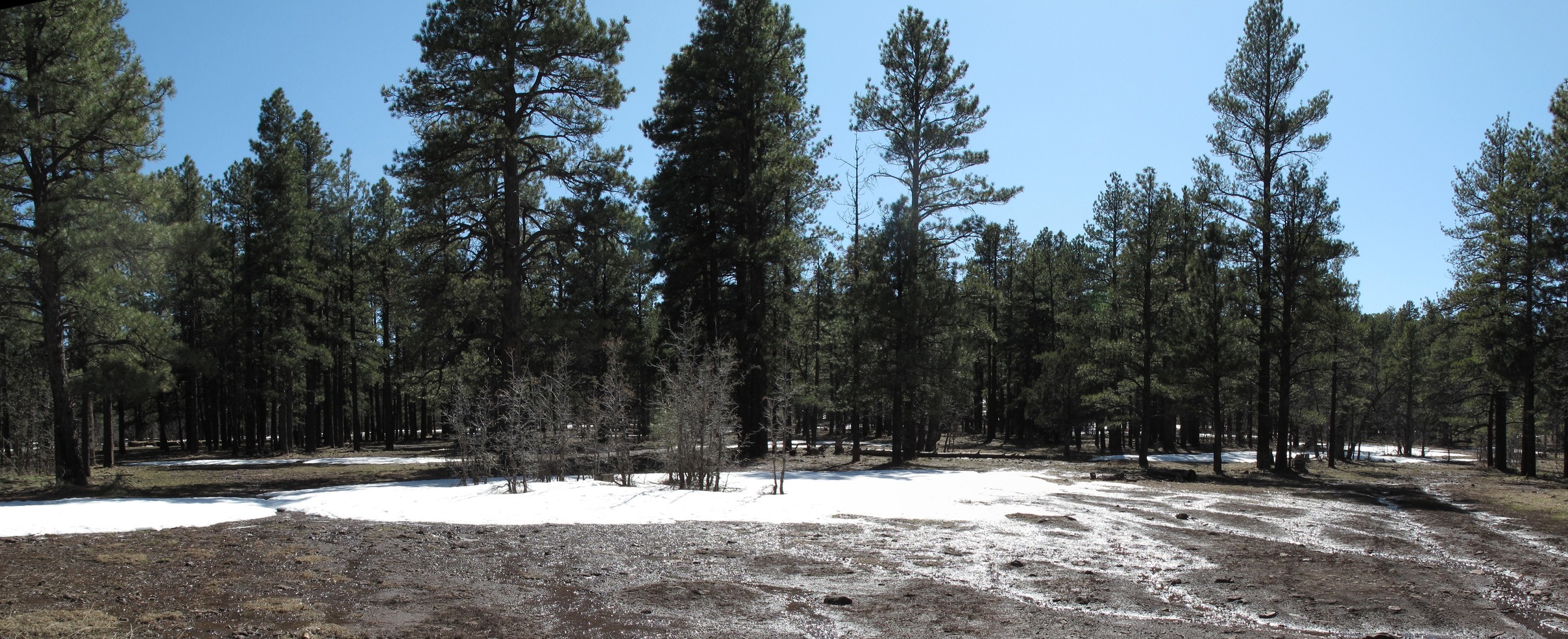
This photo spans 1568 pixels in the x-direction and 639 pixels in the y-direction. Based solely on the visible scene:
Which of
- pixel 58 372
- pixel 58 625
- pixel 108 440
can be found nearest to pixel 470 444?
pixel 58 372

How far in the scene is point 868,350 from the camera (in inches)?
1086

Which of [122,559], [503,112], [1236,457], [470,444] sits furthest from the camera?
[1236,457]

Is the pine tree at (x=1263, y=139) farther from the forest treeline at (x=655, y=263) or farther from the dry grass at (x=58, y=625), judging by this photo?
the dry grass at (x=58, y=625)

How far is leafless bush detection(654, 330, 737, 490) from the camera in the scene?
15.0 meters

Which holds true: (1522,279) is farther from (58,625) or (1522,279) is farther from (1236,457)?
(58,625)

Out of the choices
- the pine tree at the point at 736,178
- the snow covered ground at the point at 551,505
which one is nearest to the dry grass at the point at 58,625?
the snow covered ground at the point at 551,505

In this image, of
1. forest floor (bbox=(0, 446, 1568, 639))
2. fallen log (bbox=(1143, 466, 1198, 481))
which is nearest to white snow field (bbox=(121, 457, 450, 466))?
forest floor (bbox=(0, 446, 1568, 639))

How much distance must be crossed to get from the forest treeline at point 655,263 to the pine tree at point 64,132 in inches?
2.7

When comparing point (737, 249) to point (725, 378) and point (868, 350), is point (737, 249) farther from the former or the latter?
point (725, 378)

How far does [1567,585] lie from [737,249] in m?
19.1

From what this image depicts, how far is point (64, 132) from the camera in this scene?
1578cm

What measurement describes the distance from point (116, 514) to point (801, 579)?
9.11m

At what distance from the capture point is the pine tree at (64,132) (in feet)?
50.8

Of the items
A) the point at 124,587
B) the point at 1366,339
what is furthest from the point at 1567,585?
the point at 1366,339
